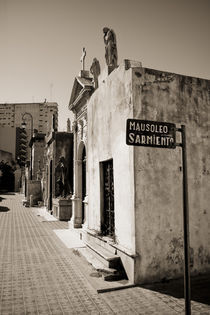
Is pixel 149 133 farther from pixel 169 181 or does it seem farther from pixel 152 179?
pixel 169 181

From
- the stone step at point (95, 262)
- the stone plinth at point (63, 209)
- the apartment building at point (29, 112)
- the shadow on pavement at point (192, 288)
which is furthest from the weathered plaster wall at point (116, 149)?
the apartment building at point (29, 112)

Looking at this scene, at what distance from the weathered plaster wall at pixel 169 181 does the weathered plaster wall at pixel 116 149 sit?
10.1 inches

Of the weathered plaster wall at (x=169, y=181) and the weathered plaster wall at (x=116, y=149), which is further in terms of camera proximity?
the weathered plaster wall at (x=116, y=149)

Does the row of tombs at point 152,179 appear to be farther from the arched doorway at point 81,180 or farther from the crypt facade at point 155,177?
the arched doorway at point 81,180

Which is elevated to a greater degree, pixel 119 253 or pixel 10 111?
pixel 10 111

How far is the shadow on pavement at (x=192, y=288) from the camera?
4.89 m

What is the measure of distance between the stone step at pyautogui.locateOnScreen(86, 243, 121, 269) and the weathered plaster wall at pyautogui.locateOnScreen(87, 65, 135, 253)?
379 millimetres

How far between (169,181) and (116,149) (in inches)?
61.8

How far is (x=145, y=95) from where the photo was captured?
19.5 feet

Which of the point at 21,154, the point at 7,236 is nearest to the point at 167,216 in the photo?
the point at 7,236

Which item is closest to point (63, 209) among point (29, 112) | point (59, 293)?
point (59, 293)

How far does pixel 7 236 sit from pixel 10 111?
69.0 metres

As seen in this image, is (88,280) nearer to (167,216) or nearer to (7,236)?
(167,216)

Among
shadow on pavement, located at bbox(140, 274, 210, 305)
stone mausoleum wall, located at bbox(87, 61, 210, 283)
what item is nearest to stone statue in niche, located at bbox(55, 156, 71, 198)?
stone mausoleum wall, located at bbox(87, 61, 210, 283)
